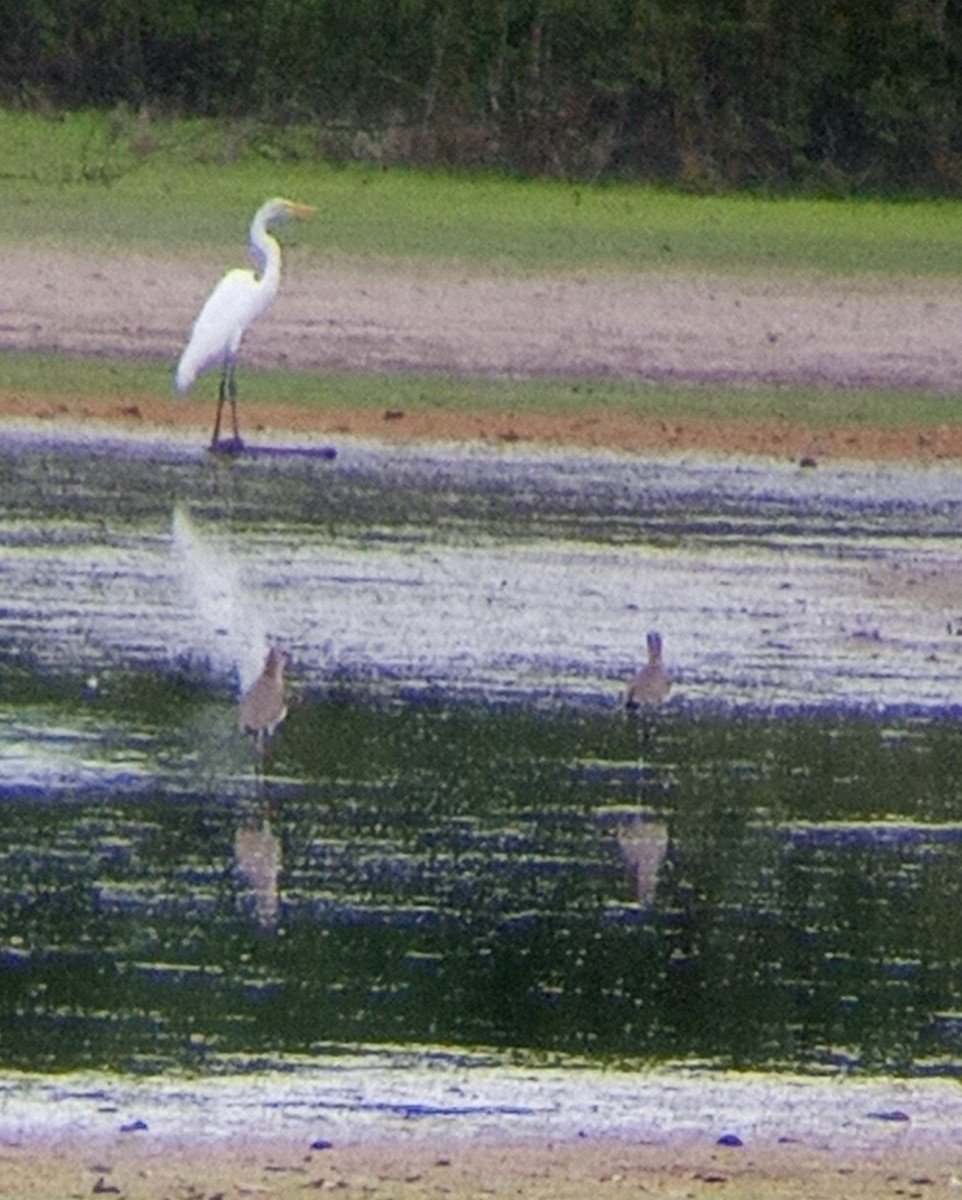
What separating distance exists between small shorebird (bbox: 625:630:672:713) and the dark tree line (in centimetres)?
1588

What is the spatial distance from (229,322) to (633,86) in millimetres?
9504

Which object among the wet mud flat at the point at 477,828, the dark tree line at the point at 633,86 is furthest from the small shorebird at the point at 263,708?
the dark tree line at the point at 633,86

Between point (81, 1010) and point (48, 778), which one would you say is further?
point (48, 778)

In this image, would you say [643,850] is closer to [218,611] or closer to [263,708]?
[263,708]

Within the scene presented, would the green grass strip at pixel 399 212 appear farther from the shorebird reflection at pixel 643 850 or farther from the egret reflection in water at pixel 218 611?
the shorebird reflection at pixel 643 850

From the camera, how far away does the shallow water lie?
7.36m

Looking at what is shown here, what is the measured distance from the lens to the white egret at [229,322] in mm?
17531

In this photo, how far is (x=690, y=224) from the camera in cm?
2453

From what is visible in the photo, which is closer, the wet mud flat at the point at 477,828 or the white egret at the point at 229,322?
the wet mud flat at the point at 477,828

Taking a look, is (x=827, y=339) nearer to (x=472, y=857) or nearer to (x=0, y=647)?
(x=0, y=647)

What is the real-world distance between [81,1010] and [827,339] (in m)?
14.2

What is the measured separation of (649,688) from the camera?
1045 cm

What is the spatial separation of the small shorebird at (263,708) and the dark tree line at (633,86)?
16537 millimetres

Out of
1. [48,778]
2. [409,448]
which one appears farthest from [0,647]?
[409,448]
